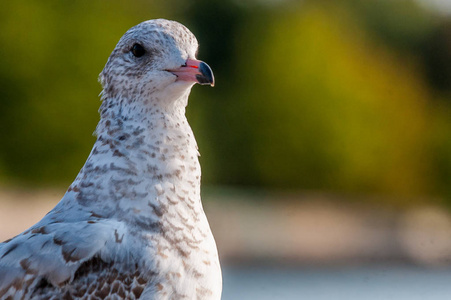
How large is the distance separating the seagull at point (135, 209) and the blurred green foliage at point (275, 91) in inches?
499

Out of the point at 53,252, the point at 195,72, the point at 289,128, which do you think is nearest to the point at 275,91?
the point at 289,128

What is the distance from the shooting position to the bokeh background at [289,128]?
52.3 ft

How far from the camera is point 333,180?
20969 mm

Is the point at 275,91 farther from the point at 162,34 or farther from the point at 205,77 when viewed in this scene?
the point at 205,77

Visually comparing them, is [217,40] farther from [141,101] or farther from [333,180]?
[141,101]

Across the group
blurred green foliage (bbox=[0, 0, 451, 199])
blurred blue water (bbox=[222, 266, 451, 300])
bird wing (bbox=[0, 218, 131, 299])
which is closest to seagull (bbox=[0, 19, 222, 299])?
bird wing (bbox=[0, 218, 131, 299])

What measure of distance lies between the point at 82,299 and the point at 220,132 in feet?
55.2

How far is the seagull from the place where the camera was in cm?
272

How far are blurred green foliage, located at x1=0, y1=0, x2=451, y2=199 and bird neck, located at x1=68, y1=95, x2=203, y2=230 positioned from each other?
1270 cm

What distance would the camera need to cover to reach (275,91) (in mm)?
21016

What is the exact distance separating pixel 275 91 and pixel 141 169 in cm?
1816

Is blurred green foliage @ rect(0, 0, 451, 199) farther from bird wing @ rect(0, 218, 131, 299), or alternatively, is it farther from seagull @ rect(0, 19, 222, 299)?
bird wing @ rect(0, 218, 131, 299)

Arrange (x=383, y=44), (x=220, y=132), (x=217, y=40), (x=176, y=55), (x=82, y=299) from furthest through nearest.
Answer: (x=383, y=44) → (x=217, y=40) → (x=220, y=132) → (x=176, y=55) → (x=82, y=299)

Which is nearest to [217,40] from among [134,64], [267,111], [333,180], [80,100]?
[267,111]
